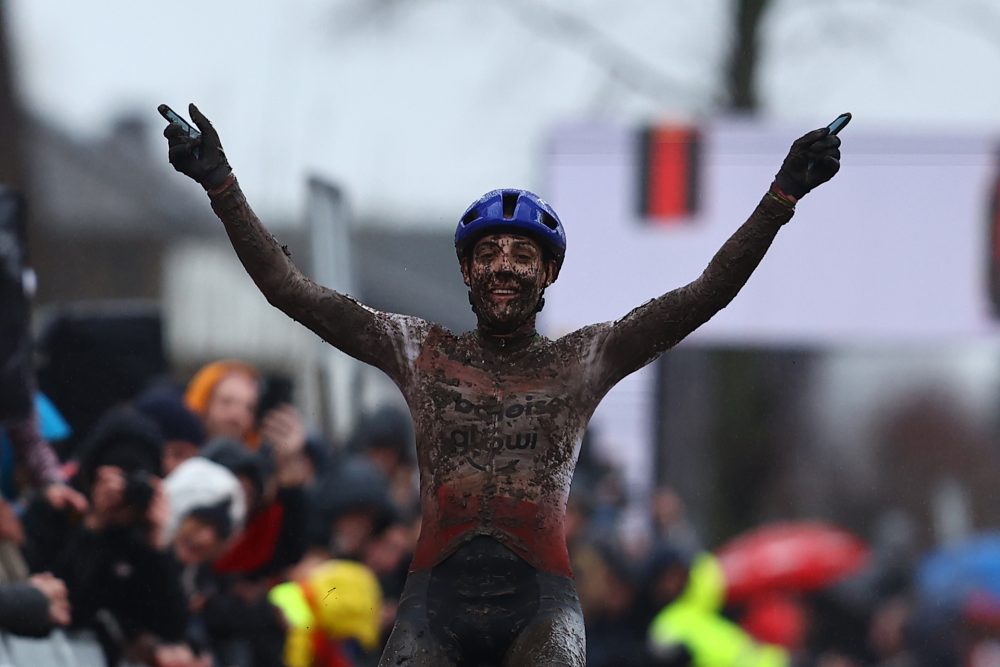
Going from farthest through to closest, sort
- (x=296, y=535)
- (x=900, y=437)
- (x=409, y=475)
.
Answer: (x=900, y=437) < (x=409, y=475) < (x=296, y=535)

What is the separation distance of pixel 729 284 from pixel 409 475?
5955 millimetres

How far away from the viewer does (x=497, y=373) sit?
616 centimetres

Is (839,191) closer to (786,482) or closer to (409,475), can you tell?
(409,475)

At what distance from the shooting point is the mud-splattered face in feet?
20.0

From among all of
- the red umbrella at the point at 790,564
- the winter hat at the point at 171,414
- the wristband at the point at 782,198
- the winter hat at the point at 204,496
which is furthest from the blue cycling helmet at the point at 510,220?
the red umbrella at the point at 790,564

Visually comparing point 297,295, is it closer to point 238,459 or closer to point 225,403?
point 238,459

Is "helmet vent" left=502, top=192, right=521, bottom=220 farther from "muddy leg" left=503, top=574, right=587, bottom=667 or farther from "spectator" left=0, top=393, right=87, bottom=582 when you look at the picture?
"spectator" left=0, top=393, right=87, bottom=582

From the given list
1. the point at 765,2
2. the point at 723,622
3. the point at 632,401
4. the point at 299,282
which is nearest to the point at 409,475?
the point at 723,622

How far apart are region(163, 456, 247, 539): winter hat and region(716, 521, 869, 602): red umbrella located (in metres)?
7.22

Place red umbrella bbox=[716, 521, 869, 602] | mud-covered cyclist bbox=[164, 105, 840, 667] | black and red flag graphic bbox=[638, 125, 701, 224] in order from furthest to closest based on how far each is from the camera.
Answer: black and red flag graphic bbox=[638, 125, 701, 224] → red umbrella bbox=[716, 521, 869, 602] → mud-covered cyclist bbox=[164, 105, 840, 667]

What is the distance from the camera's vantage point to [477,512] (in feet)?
19.6

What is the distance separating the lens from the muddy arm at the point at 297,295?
615cm

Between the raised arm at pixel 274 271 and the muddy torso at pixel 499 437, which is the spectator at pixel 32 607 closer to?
the raised arm at pixel 274 271

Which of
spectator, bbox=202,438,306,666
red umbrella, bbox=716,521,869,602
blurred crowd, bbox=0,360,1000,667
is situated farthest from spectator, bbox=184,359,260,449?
red umbrella, bbox=716,521,869,602
